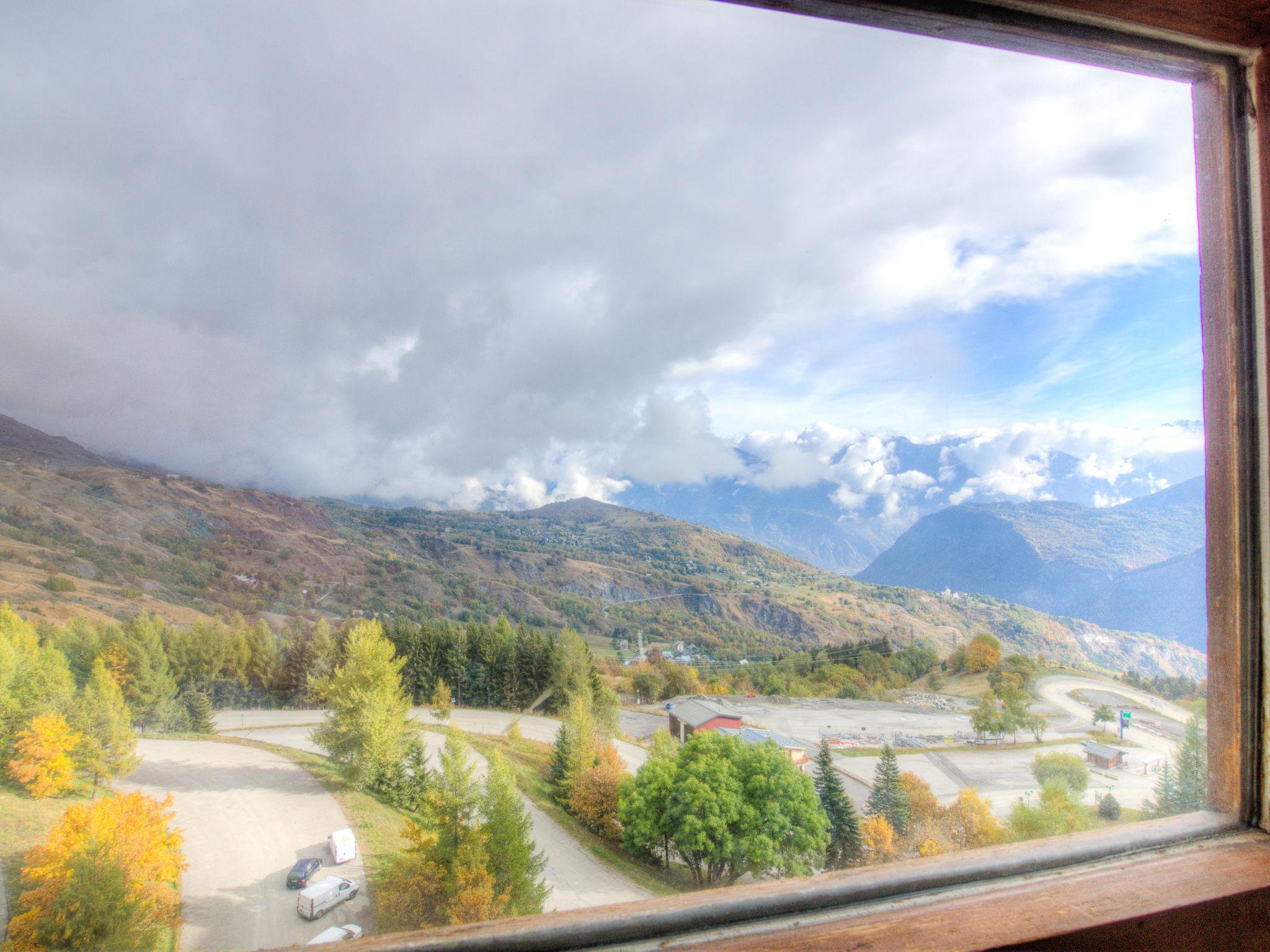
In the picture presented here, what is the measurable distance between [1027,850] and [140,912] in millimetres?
1801

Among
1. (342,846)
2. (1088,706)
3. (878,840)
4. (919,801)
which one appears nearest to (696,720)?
(878,840)

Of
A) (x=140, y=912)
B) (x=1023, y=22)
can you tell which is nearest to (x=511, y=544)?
(x=140, y=912)

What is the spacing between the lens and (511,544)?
236 cm

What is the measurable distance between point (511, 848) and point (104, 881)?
824mm

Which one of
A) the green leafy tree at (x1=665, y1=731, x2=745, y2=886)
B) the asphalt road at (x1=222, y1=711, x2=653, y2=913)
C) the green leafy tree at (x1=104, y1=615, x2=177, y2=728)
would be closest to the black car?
the asphalt road at (x1=222, y1=711, x2=653, y2=913)

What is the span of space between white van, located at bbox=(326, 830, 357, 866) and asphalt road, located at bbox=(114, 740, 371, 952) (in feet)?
0.05

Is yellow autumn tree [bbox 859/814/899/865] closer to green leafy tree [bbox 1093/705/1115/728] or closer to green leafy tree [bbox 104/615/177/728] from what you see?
green leafy tree [bbox 1093/705/1115/728]

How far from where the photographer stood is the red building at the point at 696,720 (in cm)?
193

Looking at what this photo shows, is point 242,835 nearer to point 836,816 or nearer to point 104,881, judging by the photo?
point 104,881

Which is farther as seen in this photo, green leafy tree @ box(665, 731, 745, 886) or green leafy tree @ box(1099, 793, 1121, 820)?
green leafy tree @ box(1099, 793, 1121, 820)

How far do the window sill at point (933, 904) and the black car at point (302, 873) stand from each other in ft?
1.86

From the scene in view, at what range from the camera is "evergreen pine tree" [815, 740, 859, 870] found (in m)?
1.80

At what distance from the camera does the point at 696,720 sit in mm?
1960

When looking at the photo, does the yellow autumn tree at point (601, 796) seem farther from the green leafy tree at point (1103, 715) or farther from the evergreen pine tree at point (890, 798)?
the green leafy tree at point (1103, 715)
